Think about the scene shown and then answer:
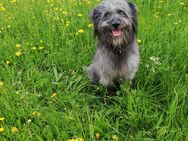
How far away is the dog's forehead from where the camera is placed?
3529mm

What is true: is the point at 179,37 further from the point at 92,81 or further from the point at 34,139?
the point at 34,139

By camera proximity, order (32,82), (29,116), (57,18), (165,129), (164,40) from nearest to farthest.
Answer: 1. (165,129)
2. (29,116)
3. (32,82)
4. (164,40)
5. (57,18)

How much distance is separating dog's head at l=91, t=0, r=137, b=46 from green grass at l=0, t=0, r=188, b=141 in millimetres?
483

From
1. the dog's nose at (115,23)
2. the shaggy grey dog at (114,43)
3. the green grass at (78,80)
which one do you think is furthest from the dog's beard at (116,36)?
the green grass at (78,80)

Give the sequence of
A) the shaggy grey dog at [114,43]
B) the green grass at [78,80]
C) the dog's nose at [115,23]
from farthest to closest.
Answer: the shaggy grey dog at [114,43] → the dog's nose at [115,23] → the green grass at [78,80]

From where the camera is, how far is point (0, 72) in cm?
415

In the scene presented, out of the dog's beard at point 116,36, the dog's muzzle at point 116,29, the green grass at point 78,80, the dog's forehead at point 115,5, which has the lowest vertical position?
the green grass at point 78,80

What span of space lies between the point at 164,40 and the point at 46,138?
6.15 feet

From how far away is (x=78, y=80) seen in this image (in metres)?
4.05

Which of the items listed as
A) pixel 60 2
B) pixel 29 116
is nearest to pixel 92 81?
pixel 29 116

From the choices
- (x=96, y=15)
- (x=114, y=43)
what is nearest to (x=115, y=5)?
(x=96, y=15)

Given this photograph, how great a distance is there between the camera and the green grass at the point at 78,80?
129 inches

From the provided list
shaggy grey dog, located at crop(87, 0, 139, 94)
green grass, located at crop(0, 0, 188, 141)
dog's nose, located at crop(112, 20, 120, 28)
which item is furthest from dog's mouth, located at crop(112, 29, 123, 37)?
green grass, located at crop(0, 0, 188, 141)

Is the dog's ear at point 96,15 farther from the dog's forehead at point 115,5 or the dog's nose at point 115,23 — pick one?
the dog's nose at point 115,23
